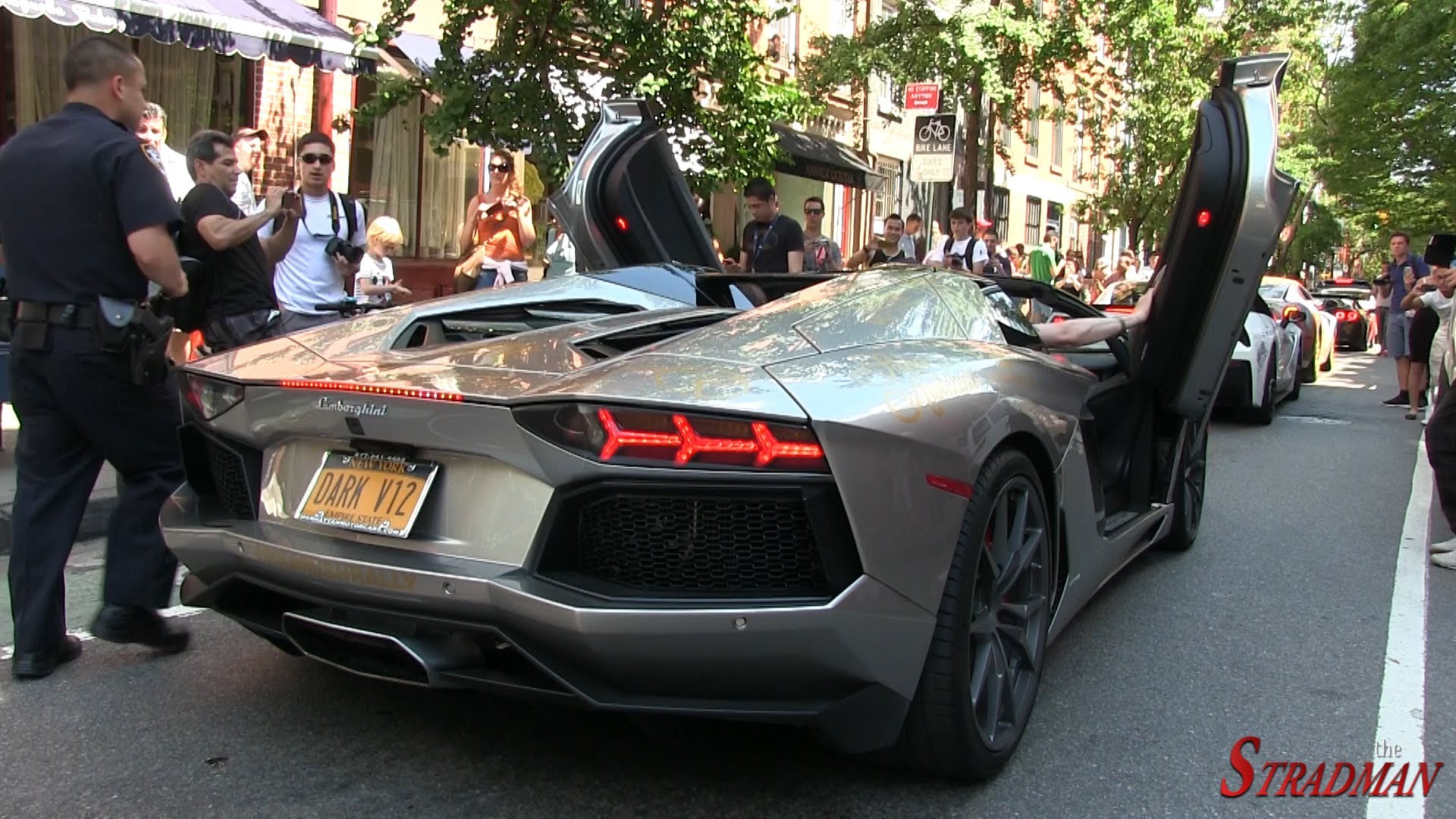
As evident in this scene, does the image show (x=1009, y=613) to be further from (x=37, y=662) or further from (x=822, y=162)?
(x=822, y=162)

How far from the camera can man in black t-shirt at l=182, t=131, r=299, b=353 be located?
15.0ft

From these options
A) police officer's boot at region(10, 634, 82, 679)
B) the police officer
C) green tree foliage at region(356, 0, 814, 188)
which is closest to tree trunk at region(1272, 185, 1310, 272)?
green tree foliage at region(356, 0, 814, 188)

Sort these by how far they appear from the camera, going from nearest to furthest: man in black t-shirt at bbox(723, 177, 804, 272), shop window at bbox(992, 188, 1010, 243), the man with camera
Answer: the man with camera
man in black t-shirt at bbox(723, 177, 804, 272)
shop window at bbox(992, 188, 1010, 243)

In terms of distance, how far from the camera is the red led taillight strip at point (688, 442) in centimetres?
241

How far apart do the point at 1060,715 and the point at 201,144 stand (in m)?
3.84

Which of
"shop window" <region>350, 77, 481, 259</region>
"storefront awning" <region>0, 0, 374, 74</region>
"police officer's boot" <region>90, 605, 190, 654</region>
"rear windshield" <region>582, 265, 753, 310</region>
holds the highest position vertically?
"storefront awning" <region>0, 0, 374, 74</region>

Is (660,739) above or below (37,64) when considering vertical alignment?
below

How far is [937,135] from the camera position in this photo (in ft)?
42.5

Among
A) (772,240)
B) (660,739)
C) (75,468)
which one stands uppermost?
(772,240)

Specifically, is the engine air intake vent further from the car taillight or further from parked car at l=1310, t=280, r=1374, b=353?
parked car at l=1310, t=280, r=1374, b=353

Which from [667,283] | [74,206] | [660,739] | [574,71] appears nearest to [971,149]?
[574,71]

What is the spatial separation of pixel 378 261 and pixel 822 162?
11.9 meters

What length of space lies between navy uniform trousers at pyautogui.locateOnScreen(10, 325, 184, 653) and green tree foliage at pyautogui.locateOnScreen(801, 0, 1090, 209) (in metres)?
13.2

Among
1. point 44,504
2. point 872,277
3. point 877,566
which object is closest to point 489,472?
point 877,566
